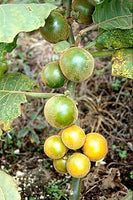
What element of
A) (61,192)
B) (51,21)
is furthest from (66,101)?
(61,192)

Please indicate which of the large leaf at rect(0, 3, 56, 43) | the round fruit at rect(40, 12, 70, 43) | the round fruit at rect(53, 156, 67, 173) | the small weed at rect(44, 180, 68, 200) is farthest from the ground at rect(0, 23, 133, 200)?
the large leaf at rect(0, 3, 56, 43)

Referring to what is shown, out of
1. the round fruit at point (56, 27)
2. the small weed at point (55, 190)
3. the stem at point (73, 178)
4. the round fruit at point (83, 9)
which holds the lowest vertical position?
the small weed at point (55, 190)

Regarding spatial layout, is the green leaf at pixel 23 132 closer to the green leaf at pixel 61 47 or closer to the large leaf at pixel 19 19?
the green leaf at pixel 61 47

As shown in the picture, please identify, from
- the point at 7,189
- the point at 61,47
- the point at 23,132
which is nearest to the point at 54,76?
the point at 61,47

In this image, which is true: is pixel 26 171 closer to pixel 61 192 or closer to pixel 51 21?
pixel 61 192

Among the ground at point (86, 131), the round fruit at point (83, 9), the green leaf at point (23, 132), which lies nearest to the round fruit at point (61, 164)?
the ground at point (86, 131)

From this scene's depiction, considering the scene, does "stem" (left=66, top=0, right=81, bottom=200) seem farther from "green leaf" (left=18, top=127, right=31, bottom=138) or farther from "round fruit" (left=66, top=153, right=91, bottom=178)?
"green leaf" (left=18, top=127, right=31, bottom=138)
